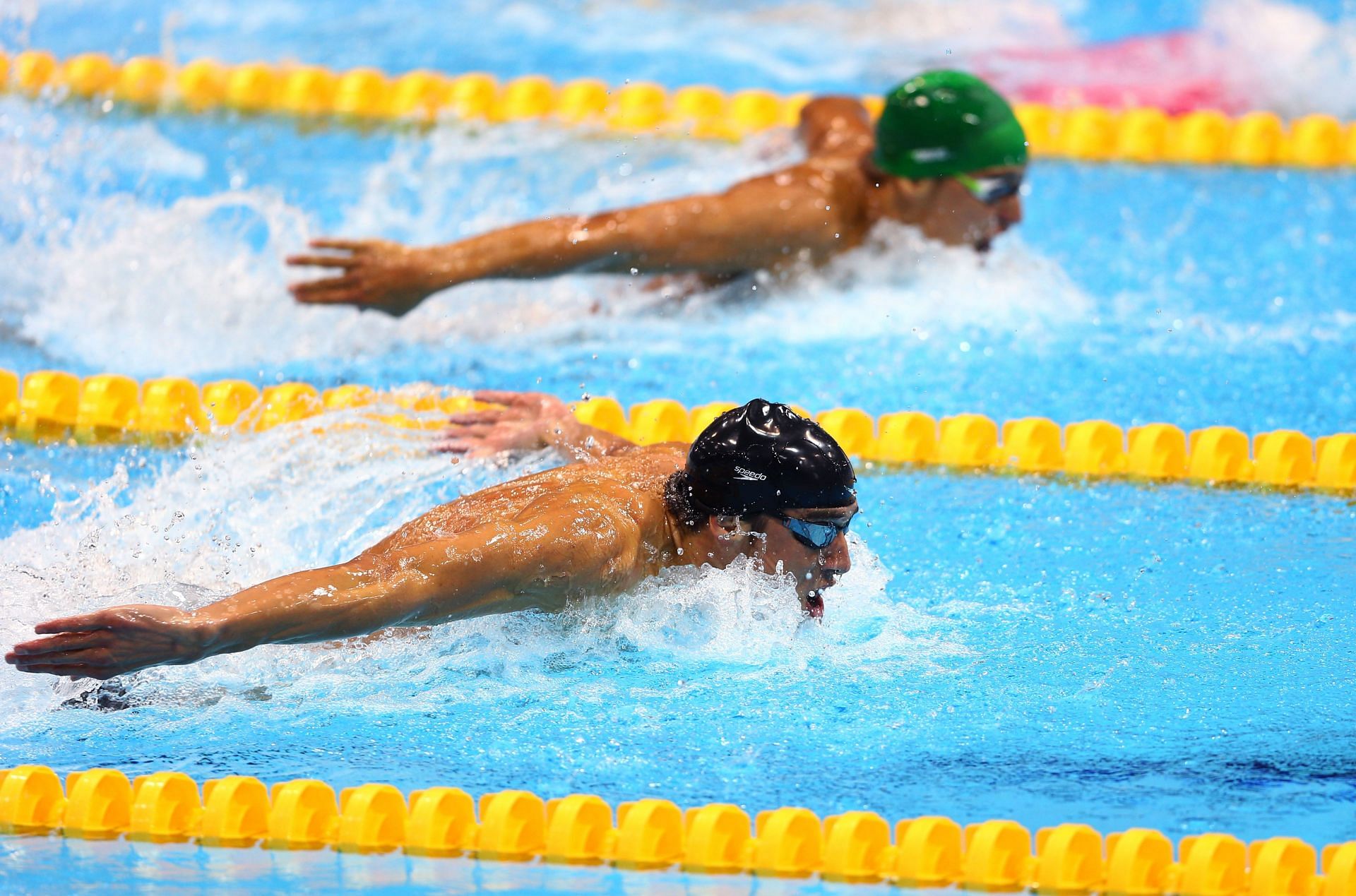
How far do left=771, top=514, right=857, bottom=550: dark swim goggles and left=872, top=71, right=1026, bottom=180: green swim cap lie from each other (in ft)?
7.13

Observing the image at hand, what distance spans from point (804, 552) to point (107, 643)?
3.98ft

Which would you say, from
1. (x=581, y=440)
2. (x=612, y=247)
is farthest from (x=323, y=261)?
(x=581, y=440)

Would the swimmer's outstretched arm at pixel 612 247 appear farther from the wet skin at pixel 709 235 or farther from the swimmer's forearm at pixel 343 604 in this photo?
the swimmer's forearm at pixel 343 604

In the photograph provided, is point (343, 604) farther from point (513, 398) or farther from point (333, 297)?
point (333, 297)

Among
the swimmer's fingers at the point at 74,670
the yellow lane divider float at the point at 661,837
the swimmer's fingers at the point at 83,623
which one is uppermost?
the swimmer's fingers at the point at 83,623

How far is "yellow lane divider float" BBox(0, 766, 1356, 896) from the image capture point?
8.14 feet

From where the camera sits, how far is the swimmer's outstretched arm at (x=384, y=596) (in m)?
2.43

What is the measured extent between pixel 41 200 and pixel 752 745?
4.01m

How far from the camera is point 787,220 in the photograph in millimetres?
4934

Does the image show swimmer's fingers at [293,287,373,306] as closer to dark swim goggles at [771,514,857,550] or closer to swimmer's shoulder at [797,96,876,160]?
swimmer's shoulder at [797,96,876,160]

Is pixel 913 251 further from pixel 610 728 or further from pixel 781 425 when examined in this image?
pixel 610 728

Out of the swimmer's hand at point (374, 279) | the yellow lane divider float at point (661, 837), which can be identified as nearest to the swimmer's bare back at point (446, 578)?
the yellow lane divider float at point (661, 837)

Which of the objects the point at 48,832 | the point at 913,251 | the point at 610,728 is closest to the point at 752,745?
the point at 610,728

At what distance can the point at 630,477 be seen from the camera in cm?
323
